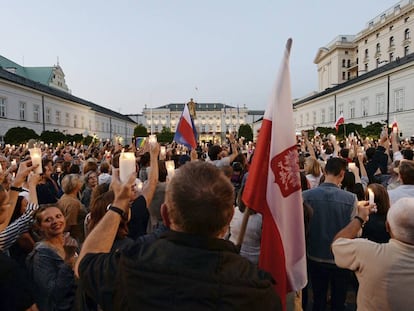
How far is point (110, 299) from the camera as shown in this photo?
5.03 ft

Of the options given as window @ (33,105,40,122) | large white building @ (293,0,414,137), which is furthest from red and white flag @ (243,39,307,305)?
window @ (33,105,40,122)

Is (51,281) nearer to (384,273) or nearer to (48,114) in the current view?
(384,273)

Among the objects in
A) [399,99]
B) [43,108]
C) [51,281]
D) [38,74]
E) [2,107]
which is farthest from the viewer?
[38,74]

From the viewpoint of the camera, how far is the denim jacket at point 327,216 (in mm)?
3898

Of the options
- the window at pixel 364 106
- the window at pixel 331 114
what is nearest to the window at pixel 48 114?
the window at pixel 364 106

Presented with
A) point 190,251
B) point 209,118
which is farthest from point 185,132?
point 209,118

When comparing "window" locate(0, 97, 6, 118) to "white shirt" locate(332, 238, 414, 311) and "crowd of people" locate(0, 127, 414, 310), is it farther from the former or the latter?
"white shirt" locate(332, 238, 414, 311)

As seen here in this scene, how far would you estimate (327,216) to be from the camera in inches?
155

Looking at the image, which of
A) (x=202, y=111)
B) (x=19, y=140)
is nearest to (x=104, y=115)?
(x=19, y=140)

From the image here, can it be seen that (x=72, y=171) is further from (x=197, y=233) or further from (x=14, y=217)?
(x=197, y=233)

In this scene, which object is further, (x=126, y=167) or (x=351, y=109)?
(x=351, y=109)

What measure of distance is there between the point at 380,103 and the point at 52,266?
139ft

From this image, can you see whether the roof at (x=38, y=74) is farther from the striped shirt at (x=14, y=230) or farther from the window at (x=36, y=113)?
the striped shirt at (x=14, y=230)

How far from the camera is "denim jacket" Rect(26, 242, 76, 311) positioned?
2607 millimetres
